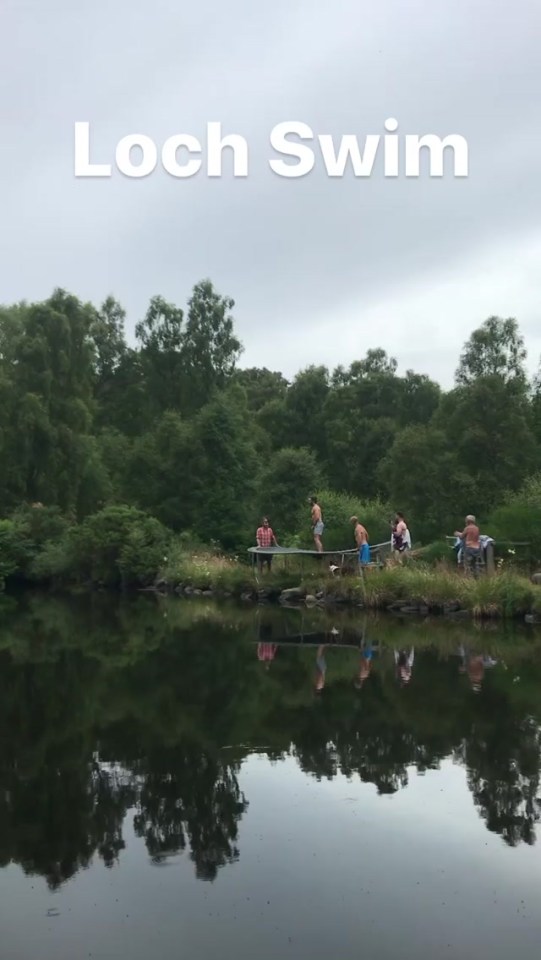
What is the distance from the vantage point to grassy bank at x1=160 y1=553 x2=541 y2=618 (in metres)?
19.9

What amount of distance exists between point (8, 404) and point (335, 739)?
31408mm

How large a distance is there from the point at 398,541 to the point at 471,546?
2.82 m

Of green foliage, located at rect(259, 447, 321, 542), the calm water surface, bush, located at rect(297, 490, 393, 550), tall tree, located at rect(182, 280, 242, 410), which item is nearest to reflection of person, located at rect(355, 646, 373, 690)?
the calm water surface

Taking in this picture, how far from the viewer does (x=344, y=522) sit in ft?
92.7

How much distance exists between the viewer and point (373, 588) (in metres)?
22.4

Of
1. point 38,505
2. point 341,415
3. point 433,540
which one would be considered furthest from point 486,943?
point 341,415

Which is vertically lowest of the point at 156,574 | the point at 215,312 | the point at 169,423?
the point at 156,574

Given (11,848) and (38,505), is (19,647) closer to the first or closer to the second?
(11,848)

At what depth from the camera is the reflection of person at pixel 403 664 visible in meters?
12.9

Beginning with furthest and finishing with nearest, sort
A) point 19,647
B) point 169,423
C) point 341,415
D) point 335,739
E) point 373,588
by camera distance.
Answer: point 341,415, point 169,423, point 373,588, point 19,647, point 335,739

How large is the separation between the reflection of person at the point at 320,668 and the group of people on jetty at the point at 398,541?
6.26 m

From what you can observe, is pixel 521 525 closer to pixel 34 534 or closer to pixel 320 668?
pixel 320 668

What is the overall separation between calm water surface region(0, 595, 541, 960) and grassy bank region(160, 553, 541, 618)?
5.04 metres

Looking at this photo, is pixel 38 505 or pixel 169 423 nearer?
pixel 38 505
